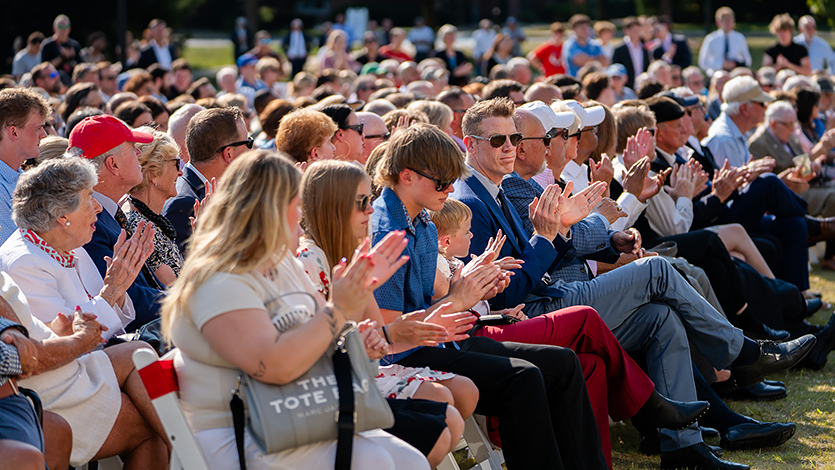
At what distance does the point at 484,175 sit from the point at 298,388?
2293 millimetres

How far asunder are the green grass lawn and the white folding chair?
2.41 metres

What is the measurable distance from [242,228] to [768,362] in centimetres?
363

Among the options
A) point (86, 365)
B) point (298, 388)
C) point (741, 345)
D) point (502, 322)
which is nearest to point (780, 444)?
point (741, 345)

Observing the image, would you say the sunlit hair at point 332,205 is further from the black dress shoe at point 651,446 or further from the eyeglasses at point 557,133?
the eyeglasses at point 557,133

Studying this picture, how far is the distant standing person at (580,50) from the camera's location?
1498 cm

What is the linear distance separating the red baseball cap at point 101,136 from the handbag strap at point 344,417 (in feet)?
6.91

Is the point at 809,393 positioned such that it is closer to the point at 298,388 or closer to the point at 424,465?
the point at 424,465

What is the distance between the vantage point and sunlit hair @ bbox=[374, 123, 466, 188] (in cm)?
358

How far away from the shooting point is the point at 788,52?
15.8 meters

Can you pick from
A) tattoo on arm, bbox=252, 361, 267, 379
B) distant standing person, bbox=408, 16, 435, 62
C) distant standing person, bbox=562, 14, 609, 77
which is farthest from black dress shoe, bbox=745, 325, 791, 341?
distant standing person, bbox=408, 16, 435, 62

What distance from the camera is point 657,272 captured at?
4.38m

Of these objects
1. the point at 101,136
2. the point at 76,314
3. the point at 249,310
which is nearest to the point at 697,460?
the point at 249,310

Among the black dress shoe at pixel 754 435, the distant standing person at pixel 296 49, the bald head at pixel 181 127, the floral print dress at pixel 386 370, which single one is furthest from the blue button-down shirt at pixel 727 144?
the distant standing person at pixel 296 49

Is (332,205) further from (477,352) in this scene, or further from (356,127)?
(356,127)
